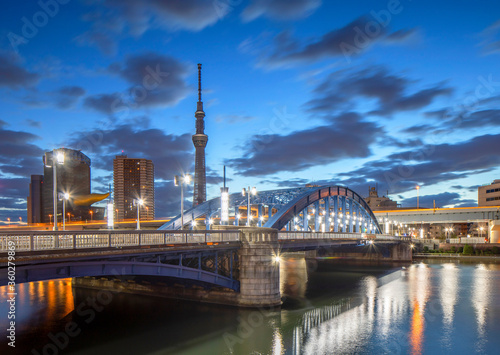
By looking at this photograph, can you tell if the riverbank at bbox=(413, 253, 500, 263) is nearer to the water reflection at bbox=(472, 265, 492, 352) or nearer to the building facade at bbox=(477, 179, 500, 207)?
the water reflection at bbox=(472, 265, 492, 352)

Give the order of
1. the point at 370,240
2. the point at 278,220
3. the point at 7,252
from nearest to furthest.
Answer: the point at 7,252, the point at 278,220, the point at 370,240

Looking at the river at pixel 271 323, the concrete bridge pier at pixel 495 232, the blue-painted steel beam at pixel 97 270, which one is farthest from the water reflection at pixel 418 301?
the concrete bridge pier at pixel 495 232

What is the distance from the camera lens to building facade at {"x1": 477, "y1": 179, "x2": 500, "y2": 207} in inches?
5305

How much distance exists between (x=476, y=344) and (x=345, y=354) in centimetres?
1042

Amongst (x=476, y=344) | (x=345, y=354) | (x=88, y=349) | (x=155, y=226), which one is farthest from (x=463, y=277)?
(x=155, y=226)

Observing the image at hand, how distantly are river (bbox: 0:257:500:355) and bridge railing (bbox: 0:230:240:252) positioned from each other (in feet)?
23.5

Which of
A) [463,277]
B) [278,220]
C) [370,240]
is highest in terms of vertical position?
[278,220]

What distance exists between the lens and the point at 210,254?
115ft

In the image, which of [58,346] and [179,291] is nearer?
[58,346]

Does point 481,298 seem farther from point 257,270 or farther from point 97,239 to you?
point 97,239

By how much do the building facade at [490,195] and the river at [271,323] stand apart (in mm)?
94087

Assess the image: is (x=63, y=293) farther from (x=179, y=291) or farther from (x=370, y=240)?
(x=370, y=240)

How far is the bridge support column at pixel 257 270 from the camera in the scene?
37750 mm

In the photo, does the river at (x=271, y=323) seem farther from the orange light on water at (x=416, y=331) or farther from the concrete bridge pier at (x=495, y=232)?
the concrete bridge pier at (x=495, y=232)
